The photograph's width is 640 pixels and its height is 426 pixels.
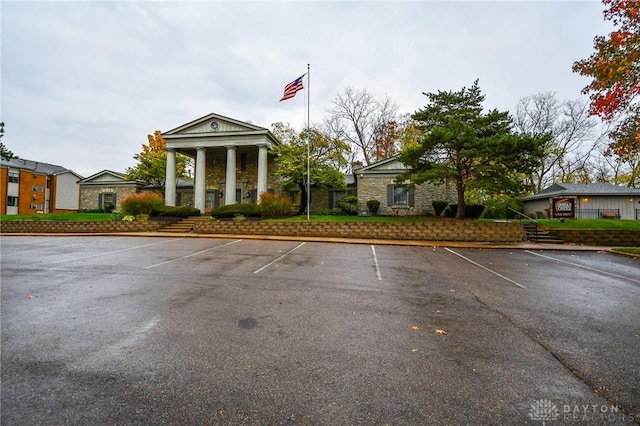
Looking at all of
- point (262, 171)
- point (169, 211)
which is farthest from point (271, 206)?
point (169, 211)

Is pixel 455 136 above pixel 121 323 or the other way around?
above

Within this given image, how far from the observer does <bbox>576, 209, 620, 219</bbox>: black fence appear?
22530mm

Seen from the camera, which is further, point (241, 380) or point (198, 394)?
point (241, 380)

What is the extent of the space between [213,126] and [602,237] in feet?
86.6

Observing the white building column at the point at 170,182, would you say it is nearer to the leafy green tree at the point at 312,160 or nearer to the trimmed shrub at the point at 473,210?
the leafy green tree at the point at 312,160

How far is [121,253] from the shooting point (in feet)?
33.8

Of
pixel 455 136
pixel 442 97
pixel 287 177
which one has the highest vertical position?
pixel 442 97

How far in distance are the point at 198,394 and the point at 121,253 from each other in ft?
33.2

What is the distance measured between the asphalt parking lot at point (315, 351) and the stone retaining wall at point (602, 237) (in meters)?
11.2

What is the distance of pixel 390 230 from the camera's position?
16141 mm

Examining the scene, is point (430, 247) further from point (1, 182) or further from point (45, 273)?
point (1, 182)

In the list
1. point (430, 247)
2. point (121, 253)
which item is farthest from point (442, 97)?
point (121, 253)

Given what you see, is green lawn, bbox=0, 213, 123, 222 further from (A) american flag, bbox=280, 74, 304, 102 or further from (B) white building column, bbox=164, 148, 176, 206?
(A) american flag, bbox=280, 74, 304, 102

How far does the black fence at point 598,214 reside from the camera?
22.5 m
